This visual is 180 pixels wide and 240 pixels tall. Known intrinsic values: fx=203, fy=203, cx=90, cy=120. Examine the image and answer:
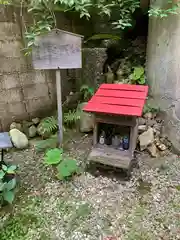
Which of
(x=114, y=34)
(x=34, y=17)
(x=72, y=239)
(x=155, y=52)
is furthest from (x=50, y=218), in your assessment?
(x=114, y=34)

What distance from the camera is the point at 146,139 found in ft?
9.97

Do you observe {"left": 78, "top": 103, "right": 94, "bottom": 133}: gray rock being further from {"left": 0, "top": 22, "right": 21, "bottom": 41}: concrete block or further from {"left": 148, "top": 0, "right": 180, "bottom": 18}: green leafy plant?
{"left": 148, "top": 0, "right": 180, "bottom": 18}: green leafy plant

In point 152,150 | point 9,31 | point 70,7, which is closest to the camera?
point 70,7

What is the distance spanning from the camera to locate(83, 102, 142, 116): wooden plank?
2.25 meters

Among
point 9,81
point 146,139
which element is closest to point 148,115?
point 146,139

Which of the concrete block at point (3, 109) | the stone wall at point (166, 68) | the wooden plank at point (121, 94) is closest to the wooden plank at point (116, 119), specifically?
the wooden plank at point (121, 94)

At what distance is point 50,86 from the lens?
3631 mm

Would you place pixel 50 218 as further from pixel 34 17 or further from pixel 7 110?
pixel 34 17

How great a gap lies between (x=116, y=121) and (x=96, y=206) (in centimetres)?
100

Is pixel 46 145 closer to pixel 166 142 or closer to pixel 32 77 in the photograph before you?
pixel 32 77

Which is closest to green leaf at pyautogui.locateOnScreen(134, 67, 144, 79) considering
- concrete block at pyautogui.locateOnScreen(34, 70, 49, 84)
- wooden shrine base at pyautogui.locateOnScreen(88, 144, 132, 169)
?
wooden shrine base at pyautogui.locateOnScreen(88, 144, 132, 169)

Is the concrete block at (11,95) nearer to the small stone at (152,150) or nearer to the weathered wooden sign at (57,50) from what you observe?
the weathered wooden sign at (57,50)

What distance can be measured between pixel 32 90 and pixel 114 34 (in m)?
1.81

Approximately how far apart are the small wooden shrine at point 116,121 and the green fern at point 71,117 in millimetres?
636
